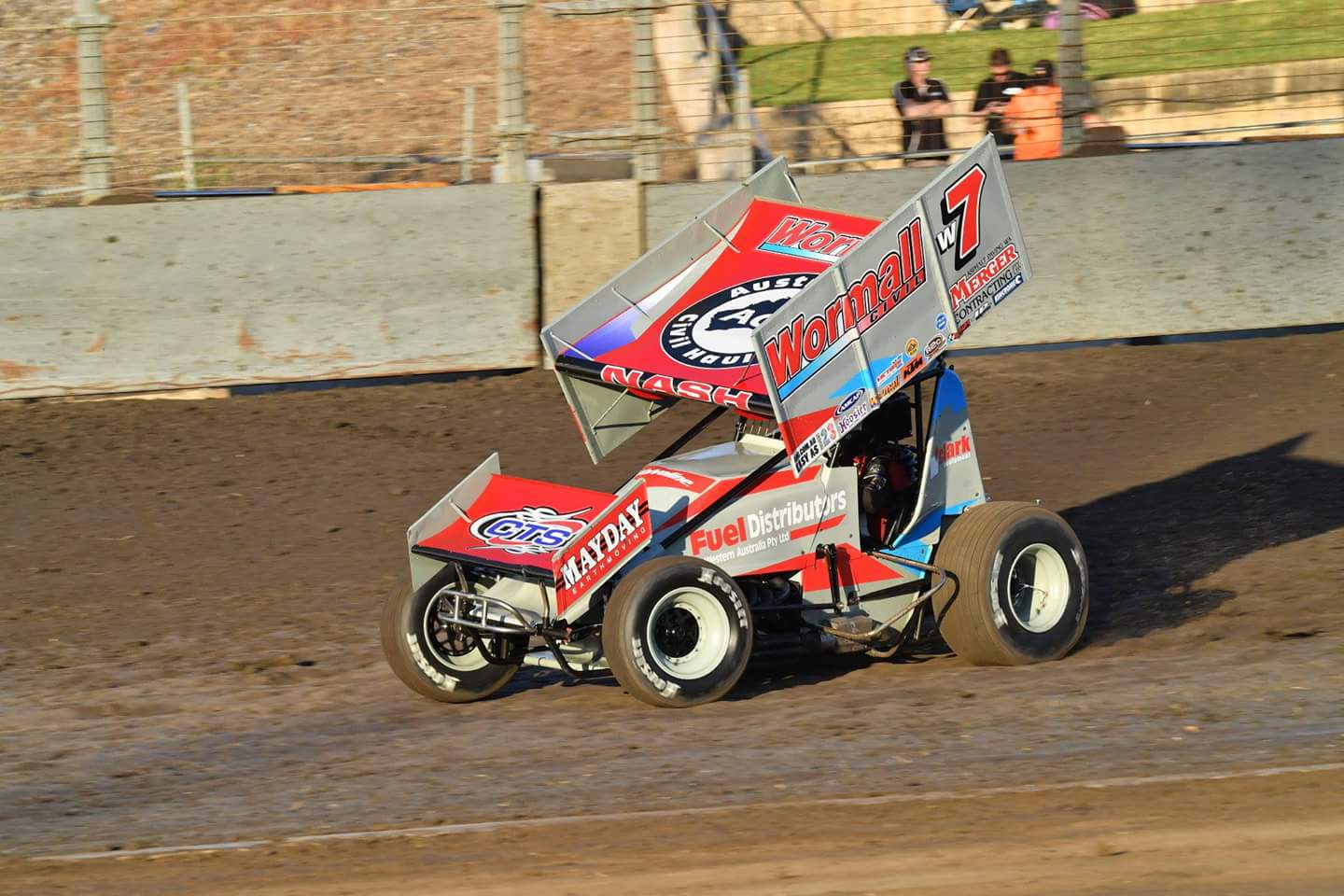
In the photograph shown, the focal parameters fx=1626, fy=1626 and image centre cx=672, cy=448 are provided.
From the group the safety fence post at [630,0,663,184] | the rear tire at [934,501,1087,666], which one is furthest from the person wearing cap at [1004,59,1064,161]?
the rear tire at [934,501,1087,666]

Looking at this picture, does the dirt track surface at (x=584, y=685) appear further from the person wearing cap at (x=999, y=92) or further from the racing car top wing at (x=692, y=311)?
the person wearing cap at (x=999, y=92)

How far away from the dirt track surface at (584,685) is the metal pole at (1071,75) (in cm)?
171

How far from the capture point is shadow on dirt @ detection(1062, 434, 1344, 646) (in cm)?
840

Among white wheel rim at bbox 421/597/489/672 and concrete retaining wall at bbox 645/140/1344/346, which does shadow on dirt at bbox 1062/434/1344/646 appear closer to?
concrete retaining wall at bbox 645/140/1344/346

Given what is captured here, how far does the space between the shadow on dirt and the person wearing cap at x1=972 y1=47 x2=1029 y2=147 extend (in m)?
3.44

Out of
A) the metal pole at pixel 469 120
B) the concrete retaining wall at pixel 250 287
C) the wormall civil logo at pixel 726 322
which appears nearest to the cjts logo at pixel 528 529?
the wormall civil logo at pixel 726 322

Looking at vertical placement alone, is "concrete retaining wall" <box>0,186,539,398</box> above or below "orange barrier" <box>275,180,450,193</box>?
below

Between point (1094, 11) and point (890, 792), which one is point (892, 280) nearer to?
point (890, 792)

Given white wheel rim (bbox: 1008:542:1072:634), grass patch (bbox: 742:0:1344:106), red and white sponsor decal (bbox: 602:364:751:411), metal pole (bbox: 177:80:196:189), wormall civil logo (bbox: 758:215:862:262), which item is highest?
grass patch (bbox: 742:0:1344:106)

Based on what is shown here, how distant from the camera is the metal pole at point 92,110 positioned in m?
12.3

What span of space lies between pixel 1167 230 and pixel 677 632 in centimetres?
721

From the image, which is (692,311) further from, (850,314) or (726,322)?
(850,314)

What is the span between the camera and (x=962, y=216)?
24.5 feet

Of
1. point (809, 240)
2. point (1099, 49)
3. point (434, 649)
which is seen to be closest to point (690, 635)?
point (434, 649)
